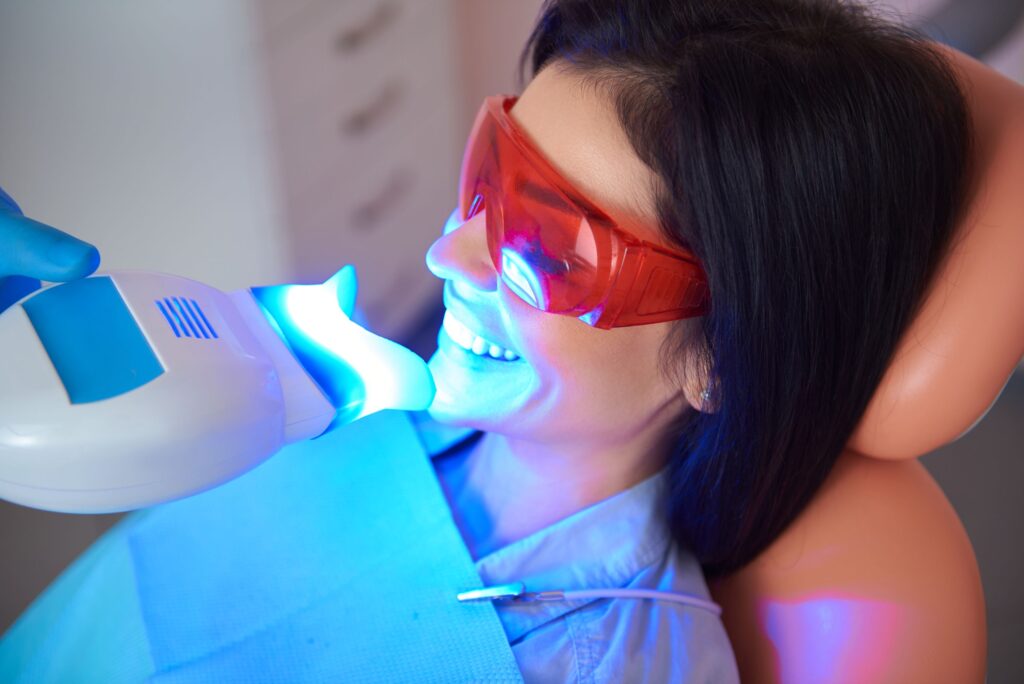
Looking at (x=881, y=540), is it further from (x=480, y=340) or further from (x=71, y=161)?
(x=71, y=161)

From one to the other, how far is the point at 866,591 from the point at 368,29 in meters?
1.33

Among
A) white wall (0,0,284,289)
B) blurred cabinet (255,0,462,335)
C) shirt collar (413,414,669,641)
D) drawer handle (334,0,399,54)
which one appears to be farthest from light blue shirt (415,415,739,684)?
drawer handle (334,0,399,54)

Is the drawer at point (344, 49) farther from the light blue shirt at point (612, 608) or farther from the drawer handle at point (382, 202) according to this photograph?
the light blue shirt at point (612, 608)

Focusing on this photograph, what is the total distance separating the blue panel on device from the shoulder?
2.34 ft

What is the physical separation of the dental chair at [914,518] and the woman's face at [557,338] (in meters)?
0.22

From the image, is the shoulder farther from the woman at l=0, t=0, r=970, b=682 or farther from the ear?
the ear

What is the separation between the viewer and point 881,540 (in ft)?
3.05

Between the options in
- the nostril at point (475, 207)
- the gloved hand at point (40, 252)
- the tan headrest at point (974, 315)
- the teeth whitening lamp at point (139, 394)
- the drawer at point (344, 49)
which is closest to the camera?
the teeth whitening lamp at point (139, 394)

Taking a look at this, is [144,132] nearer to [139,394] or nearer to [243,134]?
[243,134]

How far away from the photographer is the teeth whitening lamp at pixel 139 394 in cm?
58

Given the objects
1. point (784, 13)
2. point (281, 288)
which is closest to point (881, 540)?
point (784, 13)

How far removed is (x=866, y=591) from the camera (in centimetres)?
91

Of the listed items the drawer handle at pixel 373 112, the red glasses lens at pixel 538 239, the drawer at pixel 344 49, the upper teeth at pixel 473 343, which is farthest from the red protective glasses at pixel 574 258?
the drawer handle at pixel 373 112

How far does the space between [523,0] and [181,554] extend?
4.17ft
